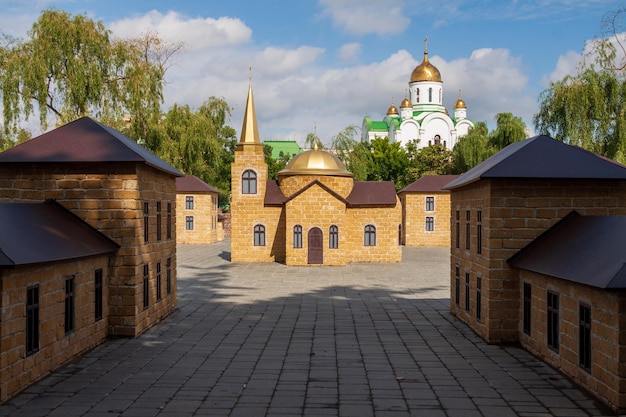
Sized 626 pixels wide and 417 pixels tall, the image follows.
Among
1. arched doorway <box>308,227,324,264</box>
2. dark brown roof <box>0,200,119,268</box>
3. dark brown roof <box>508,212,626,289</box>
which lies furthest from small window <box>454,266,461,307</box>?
arched doorway <box>308,227,324,264</box>

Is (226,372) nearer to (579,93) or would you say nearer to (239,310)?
(239,310)

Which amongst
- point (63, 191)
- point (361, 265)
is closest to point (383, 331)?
point (63, 191)

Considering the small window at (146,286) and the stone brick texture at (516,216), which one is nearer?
the stone brick texture at (516,216)

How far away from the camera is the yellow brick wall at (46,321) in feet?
29.3

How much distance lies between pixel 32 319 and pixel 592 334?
28.9ft

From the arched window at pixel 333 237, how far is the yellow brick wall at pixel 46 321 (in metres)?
18.3

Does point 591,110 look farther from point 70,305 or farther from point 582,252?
point 70,305


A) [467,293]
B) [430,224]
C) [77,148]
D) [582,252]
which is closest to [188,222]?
[430,224]

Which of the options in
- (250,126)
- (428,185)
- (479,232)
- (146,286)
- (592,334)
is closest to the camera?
(592,334)

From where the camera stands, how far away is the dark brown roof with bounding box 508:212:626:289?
28.5ft

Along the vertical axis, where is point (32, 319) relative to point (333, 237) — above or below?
below

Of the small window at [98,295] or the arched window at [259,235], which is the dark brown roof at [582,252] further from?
the arched window at [259,235]

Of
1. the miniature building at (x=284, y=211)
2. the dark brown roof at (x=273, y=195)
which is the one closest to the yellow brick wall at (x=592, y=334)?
the miniature building at (x=284, y=211)

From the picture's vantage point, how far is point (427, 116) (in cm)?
8175
